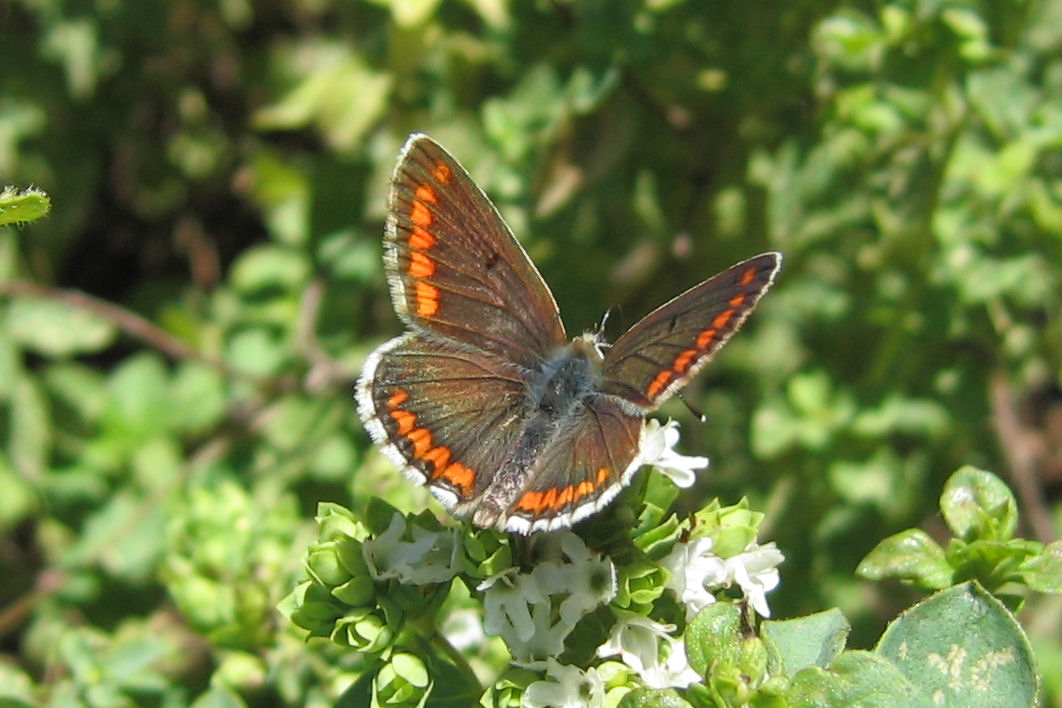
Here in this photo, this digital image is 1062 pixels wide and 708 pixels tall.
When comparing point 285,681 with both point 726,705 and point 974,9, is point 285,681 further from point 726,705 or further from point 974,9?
point 974,9

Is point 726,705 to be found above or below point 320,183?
below

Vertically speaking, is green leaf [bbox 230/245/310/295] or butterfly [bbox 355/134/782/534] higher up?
green leaf [bbox 230/245/310/295]

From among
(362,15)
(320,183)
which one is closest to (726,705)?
(320,183)

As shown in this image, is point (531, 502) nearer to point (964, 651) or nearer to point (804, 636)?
point (804, 636)

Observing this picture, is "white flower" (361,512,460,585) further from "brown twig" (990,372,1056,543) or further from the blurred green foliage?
"brown twig" (990,372,1056,543)

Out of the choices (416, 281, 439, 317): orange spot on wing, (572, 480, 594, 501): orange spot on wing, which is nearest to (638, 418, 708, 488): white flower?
(572, 480, 594, 501): orange spot on wing
